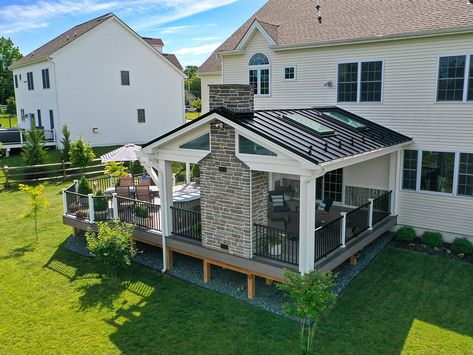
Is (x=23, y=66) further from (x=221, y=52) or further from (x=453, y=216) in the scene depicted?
(x=453, y=216)

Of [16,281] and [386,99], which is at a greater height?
[386,99]

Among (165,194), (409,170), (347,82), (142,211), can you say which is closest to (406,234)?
(409,170)

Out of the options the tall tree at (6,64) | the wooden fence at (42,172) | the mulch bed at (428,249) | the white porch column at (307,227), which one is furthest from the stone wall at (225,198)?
the tall tree at (6,64)

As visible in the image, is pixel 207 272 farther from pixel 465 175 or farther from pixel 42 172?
pixel 42 172

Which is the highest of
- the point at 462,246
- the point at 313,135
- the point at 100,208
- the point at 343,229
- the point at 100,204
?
the point at 313,135

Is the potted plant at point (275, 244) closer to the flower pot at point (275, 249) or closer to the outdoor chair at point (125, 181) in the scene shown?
the flower pot at point (275, 249)

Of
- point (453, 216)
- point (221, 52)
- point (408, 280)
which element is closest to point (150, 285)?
point (408, 280)

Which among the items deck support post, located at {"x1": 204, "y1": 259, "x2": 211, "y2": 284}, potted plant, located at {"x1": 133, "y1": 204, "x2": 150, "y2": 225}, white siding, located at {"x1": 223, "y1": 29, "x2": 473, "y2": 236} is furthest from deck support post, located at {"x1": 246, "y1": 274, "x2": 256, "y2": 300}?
white siding, located at {"x1": 223, "y1": 29, "x2": 473, "y2": 236}
